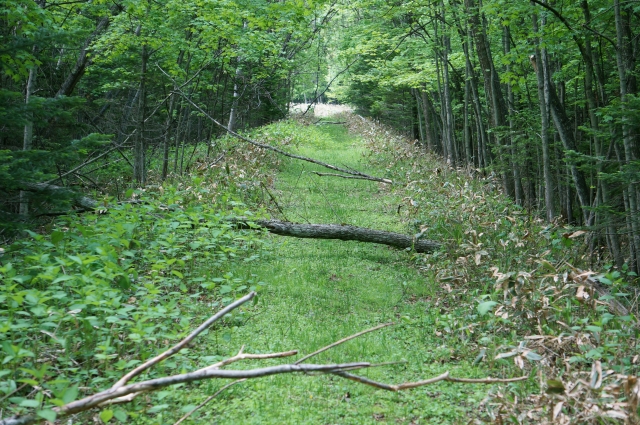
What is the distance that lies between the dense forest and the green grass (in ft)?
1.61

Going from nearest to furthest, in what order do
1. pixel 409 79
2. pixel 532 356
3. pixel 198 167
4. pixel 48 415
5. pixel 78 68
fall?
pixel 48 415, pixel 532 356, pixel 78 68, pixel 198 167, pixel 409 79

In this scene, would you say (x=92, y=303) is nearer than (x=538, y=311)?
Yes

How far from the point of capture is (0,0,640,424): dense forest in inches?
161

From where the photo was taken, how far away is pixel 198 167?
12.2 metres

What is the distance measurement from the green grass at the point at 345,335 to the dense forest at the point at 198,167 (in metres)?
0.49

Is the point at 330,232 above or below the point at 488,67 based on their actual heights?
below

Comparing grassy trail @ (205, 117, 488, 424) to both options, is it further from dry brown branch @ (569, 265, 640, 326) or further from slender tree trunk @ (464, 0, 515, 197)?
slender tree trunk @ (464, 0, 515, 197)

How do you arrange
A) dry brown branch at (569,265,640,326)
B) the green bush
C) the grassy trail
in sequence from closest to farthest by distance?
the green bush → the grassy trail → dry brown branch at (569,265,640,326)

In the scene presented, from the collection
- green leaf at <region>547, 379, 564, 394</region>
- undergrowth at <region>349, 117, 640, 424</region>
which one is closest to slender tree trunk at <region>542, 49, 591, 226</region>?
undergrowth at <region>349, 117, 640, 424</region>

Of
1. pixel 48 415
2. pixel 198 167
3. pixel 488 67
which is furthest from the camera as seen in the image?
pixel 198 167

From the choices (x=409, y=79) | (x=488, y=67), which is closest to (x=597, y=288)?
(x=488, y=67)

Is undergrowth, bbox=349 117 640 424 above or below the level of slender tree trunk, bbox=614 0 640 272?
below

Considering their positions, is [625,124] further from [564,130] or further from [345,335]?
[345,335]

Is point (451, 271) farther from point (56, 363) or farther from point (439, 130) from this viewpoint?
point (439, 130)
